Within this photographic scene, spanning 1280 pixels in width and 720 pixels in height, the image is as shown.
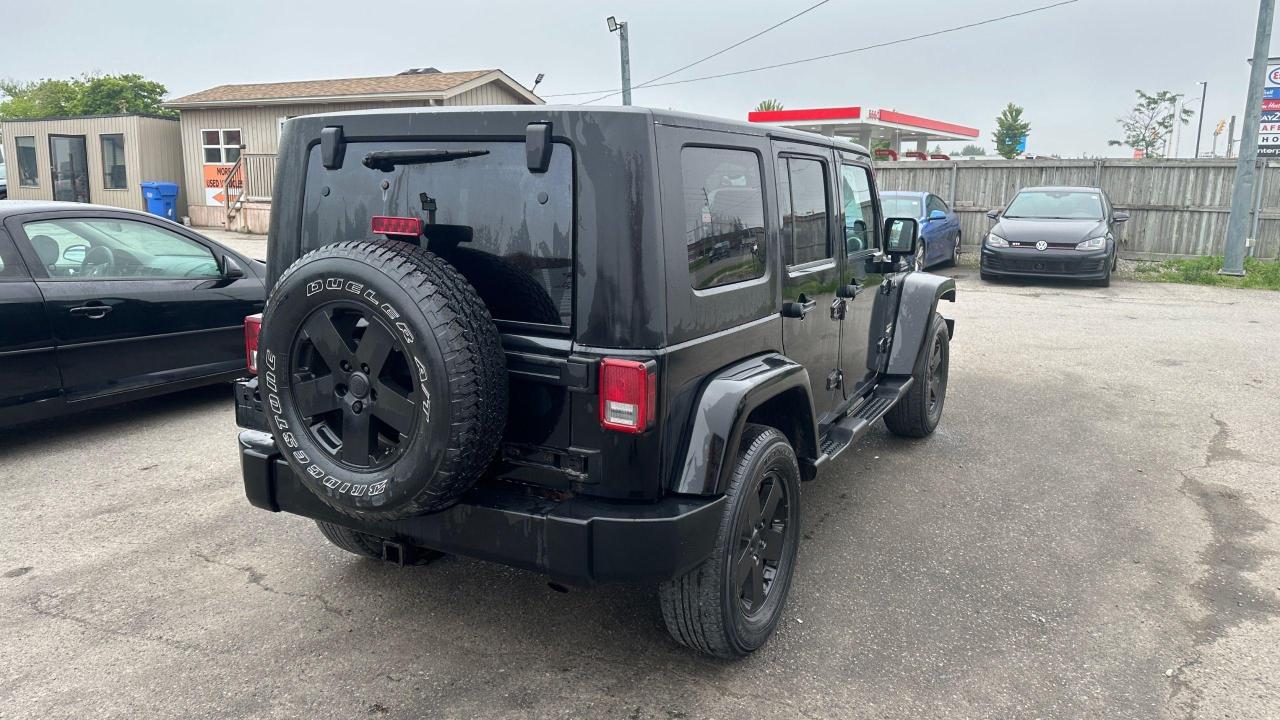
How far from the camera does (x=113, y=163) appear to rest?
25.7 m

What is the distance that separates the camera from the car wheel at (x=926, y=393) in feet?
18.0

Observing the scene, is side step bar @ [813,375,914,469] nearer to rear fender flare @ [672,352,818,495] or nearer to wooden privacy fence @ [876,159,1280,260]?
rear fender flare @ [672,352,818,495]

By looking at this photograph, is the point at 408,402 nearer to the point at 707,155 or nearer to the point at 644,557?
the point at 644,557

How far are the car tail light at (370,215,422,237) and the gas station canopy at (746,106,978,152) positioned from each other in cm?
1931

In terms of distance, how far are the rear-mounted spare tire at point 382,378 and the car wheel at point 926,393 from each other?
3.48m

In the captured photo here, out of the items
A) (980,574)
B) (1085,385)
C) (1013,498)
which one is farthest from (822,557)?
(1085,385)

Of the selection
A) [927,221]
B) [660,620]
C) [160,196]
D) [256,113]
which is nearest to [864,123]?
[927,221]

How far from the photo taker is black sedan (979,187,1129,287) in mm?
13539

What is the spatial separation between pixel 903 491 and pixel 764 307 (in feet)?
6.79

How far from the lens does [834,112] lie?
2469 centimetres

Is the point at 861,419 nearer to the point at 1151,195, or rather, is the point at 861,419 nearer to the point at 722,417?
the point at 722,417

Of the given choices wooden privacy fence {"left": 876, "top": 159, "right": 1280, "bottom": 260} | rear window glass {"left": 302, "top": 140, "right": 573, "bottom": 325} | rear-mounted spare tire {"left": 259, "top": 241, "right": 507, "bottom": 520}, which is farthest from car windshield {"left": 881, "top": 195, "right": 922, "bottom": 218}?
rear-mounted spare tire {"left": 259, "top": 241, "right": 507, "bottom": 520}

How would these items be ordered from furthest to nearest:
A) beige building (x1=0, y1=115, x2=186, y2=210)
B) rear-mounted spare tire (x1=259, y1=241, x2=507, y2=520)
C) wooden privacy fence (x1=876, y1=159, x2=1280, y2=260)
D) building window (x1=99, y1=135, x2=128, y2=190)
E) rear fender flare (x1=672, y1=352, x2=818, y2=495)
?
building window (x1=99, y1=135, x2=128, y2=190) < beige building (x1=0, y1=115, x2=186, y2=210) < wooden privacy fence (x1=876, y1=159, x2=1280, y2=260) < rear fender flare (x1=672, y1=352, x2=818, y2=495) < rear-mounted spare tire (x1=259, y1=241, x2=507, y2=520)

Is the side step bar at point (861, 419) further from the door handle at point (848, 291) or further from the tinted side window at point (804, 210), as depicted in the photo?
the tinted side window at point (804, 210)
